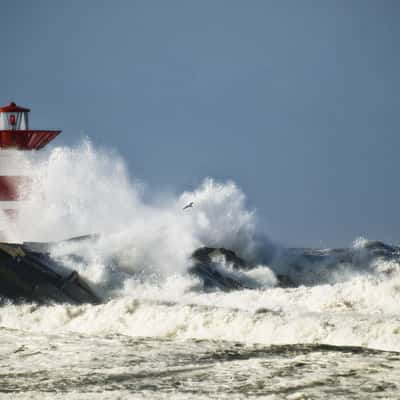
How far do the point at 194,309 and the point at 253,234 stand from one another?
45.3 ft

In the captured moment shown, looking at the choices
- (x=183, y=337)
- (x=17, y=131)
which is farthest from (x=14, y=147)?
(x=183, y=337)

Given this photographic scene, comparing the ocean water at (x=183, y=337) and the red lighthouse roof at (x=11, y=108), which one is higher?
the red lighthouse roof at (x=11, y=108)

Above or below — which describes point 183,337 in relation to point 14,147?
below

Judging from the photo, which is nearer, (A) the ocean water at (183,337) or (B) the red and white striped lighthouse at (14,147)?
(A) the ocean water at (183,337)

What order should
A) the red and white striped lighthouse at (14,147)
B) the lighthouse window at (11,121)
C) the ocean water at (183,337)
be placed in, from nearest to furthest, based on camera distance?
the ocean water at (183,337), the red and white striped lighthouse at (14,147), the lighthouse window at (11,121)

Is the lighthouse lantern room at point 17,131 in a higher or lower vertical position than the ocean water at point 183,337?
higher

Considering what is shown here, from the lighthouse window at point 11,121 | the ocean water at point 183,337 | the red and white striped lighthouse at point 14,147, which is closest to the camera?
the ocean water at point 183,337

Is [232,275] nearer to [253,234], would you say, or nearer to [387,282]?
[253,234]

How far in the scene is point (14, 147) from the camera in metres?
18.6

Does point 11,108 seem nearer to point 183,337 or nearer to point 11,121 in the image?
point 11,121

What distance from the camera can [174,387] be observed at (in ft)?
23.6

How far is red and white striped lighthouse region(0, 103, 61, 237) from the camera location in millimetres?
18594

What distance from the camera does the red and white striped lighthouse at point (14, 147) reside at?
18594mm

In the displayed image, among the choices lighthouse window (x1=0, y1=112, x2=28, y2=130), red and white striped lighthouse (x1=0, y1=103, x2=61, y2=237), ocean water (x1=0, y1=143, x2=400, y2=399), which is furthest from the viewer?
lighthouse window (x1=0, y1=112, x2=28, y2=130)
